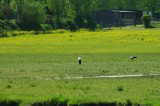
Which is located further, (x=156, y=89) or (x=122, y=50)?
(x=122, y=50)

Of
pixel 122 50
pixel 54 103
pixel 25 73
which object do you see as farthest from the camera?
pixel 122 50

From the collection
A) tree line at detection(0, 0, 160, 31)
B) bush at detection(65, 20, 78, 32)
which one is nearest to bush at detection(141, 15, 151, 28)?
tree line at detection(0, 0, 160, 31)

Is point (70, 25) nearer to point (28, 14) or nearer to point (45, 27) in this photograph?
point (45, 27)

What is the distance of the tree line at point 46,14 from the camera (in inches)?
4651

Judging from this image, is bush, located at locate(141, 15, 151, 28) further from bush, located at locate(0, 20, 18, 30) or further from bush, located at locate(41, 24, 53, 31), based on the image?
bush, located at locate(0, 20, 18, 30)

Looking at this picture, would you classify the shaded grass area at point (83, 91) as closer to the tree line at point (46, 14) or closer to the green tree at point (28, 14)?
the tree line at point (46, 14)

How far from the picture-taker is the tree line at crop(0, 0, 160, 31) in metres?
118

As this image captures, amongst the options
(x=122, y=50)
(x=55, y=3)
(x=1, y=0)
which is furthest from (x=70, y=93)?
(x=1, y=0)

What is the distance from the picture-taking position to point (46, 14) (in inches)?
5595

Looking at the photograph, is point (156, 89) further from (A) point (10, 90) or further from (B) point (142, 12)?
(B) point (142, 12)

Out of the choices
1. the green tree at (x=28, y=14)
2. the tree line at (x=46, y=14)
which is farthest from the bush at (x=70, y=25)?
the green tree at (x=28, y=14)

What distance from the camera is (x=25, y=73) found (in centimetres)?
3203

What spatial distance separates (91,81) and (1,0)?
5144 inches

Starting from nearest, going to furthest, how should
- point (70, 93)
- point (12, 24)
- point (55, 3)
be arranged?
1. point (70, 93)
2. point (12, 24)
3. point (55, 3)
